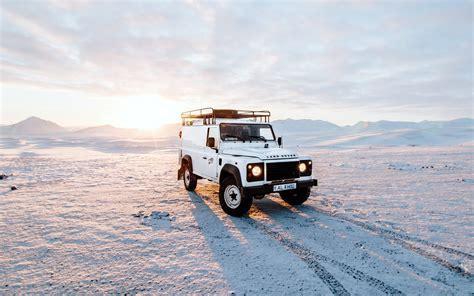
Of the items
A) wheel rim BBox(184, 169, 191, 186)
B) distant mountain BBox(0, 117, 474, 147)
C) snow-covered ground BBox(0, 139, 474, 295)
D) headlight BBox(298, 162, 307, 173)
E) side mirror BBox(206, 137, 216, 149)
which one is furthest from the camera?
distant mountain BBox(0, 117, 474, 147)

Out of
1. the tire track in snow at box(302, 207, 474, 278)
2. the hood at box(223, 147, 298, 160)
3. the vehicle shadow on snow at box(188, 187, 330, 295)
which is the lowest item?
the tire track in snow at box(302, 207, 474, 278)

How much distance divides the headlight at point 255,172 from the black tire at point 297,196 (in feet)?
4.78

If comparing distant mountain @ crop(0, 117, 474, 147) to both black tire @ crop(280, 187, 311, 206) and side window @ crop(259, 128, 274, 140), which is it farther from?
black tire @ crop(280, 187, 311, 206)

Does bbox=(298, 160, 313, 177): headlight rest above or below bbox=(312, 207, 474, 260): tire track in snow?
above

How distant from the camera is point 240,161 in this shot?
246 inches

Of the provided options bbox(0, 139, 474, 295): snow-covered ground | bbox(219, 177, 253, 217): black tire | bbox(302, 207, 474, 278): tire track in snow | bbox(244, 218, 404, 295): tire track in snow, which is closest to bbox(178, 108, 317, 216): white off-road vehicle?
bbox(219, 177, 253, 217): black tire

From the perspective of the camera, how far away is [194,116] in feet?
30.8

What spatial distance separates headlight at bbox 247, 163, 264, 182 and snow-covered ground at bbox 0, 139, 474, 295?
99 cm

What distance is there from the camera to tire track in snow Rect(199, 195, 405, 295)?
3.59 m

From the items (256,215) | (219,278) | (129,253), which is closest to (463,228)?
(256,215)

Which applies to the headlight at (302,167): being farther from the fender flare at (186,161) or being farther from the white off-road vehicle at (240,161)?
the fender flare at (186,161)

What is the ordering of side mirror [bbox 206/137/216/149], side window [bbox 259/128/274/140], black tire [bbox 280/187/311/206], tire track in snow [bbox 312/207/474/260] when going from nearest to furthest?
tire track in snow [bbox 312/207/474/260] → black tire [bbox 280/187/311/206] → side mirror [bbox 206/137/216/149] → side window [bbox 259/128/274/140]

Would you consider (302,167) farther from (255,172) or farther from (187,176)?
(187,176)

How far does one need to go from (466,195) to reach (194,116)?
881 centimetres
